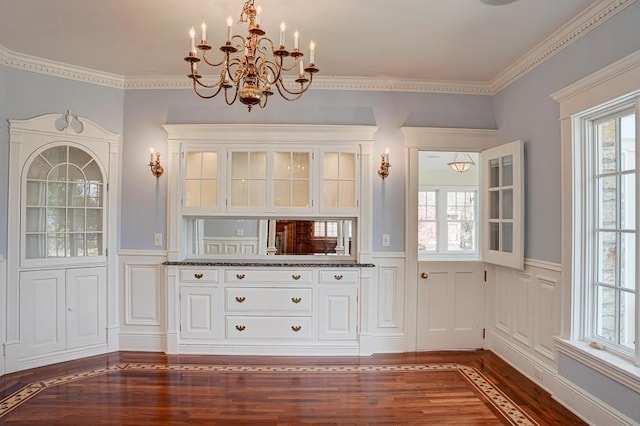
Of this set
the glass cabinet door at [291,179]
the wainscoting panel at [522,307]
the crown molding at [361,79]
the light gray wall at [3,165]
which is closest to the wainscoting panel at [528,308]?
the wainscoting panel at [522,307]

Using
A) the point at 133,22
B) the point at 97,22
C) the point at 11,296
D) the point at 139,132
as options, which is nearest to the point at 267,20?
the point at 133,22

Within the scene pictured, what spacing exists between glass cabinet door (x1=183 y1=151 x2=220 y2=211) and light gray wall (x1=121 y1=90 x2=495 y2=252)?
10.9 inches

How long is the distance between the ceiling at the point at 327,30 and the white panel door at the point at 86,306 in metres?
2.05

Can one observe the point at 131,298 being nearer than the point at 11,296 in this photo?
No

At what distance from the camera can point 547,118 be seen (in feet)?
10.6

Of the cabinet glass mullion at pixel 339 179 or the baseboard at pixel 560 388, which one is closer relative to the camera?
the baseboard at pixel 560 388

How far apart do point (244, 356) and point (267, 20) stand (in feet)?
9.94

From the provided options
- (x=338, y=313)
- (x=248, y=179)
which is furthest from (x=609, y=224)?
(x=248, y=179)

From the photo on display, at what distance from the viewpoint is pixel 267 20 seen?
2930 mm

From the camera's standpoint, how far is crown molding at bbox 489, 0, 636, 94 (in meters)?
2.57

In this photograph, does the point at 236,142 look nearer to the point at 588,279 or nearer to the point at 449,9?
the point at 449,9

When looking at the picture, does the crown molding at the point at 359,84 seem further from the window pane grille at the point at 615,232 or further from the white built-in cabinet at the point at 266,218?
the window pane grille at the point at 615,232

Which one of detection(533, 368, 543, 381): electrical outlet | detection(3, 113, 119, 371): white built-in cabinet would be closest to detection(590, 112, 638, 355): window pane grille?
detection(533, 368, 543, 381): electrical outlet

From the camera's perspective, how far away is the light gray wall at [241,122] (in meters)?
4.08
